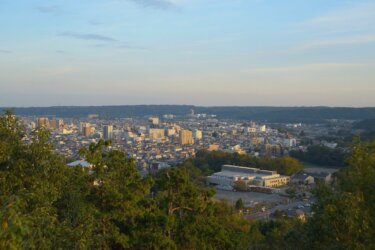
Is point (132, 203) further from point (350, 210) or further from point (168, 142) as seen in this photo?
point (168, 142)

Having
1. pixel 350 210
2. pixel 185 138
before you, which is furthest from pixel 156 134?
pixel 350 210

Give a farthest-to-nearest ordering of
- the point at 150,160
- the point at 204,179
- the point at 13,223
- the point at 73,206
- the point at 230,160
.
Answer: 1. the point at 150,160
2. the point at 230,160
3. the point at 204,179
4. the point at 73,206
5. the point at 13,223

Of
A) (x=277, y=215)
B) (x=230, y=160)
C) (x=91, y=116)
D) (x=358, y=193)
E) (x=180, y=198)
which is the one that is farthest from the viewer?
(x=91, y=116)

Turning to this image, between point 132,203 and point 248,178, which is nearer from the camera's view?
point 132,203

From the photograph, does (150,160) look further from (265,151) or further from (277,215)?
(277,215)

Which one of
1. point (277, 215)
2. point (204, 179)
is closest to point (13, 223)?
point (277, 215)

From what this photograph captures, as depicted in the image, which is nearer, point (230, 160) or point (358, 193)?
point (358, 193)

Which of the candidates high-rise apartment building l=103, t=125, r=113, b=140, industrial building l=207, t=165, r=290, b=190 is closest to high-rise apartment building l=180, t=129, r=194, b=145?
high-rise apartment building l=103, t=125, r=113, b=140
